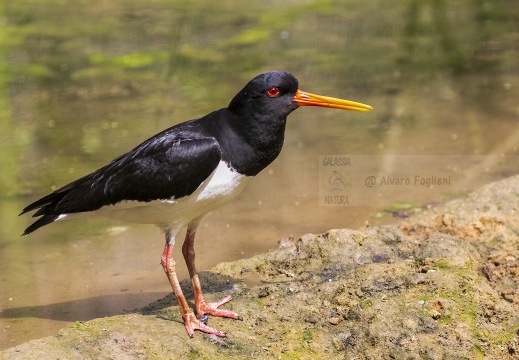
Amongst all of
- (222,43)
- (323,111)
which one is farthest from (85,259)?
(222,43)

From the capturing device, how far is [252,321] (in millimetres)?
5129

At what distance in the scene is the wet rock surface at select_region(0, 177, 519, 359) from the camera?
15.1ft

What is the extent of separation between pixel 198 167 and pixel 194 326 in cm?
106

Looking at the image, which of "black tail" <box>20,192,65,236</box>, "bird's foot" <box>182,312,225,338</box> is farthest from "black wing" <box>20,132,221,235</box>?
"bird's foot" <box>182,312,225,338</box>

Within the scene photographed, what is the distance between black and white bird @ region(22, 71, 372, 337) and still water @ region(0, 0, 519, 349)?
1.09 m

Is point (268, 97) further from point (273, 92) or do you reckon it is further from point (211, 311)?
point (211, 311)

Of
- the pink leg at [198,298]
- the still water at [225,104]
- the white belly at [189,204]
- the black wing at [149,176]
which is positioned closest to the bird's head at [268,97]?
the black wing at [149,176]

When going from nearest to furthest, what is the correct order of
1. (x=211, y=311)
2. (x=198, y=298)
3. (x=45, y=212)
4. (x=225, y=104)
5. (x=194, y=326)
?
(x=194, y=326) → (x=211, y=311) → (x=198, y=298) → (x=45, y=212) → (x=225, y=104)

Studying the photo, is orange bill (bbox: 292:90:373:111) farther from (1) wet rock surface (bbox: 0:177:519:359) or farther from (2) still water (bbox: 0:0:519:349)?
(2) still water (bbox: 0:0:519:349)

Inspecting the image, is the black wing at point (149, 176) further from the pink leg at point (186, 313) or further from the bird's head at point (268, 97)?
the pink leg at point (186, 313)

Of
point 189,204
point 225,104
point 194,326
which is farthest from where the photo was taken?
point 225,104

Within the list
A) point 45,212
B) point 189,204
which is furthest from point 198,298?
point 45,212

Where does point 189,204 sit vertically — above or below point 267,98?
below

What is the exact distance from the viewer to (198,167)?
4984mm
